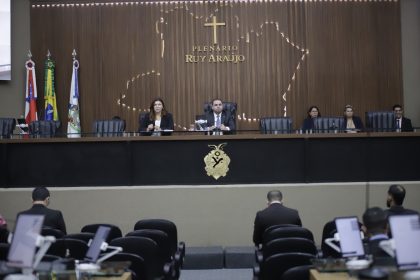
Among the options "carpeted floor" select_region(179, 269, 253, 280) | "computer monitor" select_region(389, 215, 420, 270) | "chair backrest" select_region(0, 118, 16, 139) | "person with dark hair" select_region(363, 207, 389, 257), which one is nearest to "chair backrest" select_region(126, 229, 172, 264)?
"carpeted floor" select_region(179, 269, 253, 280)

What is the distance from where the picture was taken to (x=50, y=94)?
1330 cm

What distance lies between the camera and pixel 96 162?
31.9 ft

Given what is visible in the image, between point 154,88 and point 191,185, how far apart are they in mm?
4382

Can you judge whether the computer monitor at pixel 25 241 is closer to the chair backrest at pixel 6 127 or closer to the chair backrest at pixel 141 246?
the chair backrest at pixel 141 246

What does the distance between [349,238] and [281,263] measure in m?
0.65

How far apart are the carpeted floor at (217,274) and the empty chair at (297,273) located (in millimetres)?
3467

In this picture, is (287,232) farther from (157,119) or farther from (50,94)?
(50,94)

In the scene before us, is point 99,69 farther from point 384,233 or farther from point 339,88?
point 384,233

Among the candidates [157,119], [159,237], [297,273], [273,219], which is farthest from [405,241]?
[157,119]

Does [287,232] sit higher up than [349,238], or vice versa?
[349,238]

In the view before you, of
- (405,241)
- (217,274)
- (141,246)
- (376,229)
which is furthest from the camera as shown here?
(217,274)

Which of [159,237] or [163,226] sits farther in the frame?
[163,226]

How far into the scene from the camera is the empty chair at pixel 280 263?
5434mm

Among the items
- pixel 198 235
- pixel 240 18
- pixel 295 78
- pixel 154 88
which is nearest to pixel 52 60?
pixel 154 88
